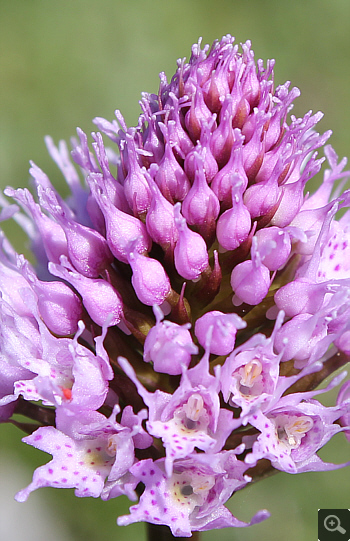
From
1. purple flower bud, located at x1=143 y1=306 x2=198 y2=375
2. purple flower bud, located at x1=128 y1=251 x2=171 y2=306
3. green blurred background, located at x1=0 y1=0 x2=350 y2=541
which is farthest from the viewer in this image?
green blurred background, located at x1=0 y1=0 x2=350 y2=541

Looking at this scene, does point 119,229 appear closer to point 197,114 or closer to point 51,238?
point 51,238

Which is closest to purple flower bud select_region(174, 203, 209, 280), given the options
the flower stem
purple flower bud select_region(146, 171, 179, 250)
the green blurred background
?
purple flower bud select_region(146, 171, 179, 250)

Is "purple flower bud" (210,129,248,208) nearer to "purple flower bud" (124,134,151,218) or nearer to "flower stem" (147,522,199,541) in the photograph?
"purple flower bud" (124,134,151,218)

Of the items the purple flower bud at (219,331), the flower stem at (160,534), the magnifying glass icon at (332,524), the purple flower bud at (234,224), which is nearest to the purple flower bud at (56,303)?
the purple flower bud at (219,331)

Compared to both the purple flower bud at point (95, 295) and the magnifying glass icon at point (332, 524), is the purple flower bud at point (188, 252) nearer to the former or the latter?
the purple flower bud at point (95, 295)

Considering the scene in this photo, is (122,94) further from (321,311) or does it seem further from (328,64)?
(321,311)

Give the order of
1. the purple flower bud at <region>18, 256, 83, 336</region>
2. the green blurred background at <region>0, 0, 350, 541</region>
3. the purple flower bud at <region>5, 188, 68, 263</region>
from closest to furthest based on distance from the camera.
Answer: the purple flower bud at <region>18, 256, 83, 336</region> < the purple flower bud at <region>5, 188, 68, 263</region> < the green blurred background at <region>0, 0, 350, 541</region>

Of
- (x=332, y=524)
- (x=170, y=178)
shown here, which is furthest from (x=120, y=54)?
(x=332, y=524)
